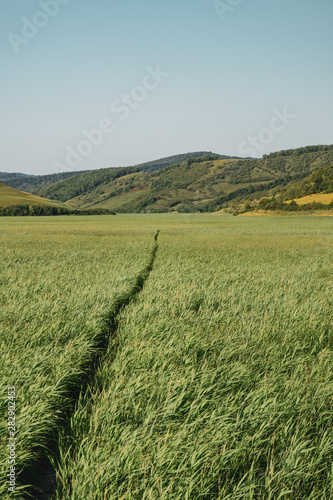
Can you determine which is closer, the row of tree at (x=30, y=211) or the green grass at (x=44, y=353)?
the green grass at (x=44, y=353)

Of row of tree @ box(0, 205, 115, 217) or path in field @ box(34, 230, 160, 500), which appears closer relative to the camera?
path in field @ box(34, 230, 160, 500)

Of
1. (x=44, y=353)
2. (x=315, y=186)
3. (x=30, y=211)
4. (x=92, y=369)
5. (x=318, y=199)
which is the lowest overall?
(x=92, y=369)

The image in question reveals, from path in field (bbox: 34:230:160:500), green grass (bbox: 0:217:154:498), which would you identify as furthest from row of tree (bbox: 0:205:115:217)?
path in field (bbox: 34:230:160:500)

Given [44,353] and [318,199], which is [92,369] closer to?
[44,353]

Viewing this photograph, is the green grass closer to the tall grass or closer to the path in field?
the path in field

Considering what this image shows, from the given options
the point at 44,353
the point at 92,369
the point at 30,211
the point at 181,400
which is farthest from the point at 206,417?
the point at 30,211

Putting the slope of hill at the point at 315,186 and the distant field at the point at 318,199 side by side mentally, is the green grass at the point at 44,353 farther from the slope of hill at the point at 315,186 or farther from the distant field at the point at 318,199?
the slope of hill at the point at 315,186

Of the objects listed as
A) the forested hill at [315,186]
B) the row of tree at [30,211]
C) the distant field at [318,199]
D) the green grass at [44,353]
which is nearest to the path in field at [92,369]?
the green grass at [44,353]

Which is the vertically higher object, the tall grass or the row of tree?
the row of tree

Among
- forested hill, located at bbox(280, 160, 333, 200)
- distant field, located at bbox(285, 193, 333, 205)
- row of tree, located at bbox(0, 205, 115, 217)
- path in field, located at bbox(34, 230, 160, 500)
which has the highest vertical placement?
forested hill, located at bbox(280, 160, 333, 200)

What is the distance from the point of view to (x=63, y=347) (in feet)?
13.3

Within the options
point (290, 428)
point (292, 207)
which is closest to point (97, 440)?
point (290, 428)

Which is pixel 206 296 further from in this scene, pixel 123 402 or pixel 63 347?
pixel 123 402

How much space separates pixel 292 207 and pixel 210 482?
10210cm
